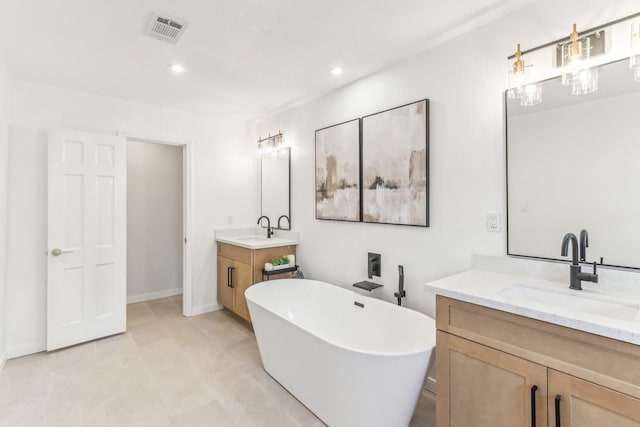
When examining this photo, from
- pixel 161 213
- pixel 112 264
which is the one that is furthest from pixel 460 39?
pixel 161 213

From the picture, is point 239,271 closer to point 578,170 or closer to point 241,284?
point 241,284

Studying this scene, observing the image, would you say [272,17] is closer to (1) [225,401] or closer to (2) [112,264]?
(1) [225,401]

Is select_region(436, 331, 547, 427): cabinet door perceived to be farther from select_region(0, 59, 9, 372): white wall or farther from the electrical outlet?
select_region(0, 59, 9, 372): white wall

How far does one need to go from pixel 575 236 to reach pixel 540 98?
2.50 feet

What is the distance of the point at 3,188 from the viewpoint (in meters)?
2.59

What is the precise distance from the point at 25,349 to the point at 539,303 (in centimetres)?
396

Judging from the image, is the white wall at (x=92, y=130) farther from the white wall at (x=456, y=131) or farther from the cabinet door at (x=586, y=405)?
the cabinet door at (x=586, y=405)

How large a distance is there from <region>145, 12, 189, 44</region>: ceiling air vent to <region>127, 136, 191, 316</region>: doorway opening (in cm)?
231

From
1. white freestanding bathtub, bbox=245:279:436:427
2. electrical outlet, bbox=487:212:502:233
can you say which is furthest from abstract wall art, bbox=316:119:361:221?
electrical outlet, bbox=487:212:502:233

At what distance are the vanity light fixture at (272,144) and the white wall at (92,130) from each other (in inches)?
14.8

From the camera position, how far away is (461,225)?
81.2 inches

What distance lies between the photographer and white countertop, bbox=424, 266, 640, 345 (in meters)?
1.05

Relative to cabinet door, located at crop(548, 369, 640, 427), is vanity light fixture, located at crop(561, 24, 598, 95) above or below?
above

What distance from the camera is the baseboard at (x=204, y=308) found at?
12.5 feet
